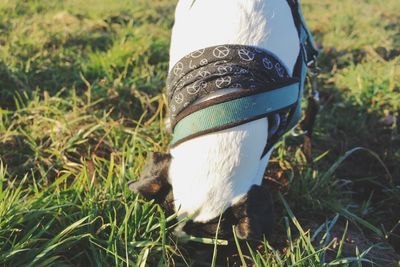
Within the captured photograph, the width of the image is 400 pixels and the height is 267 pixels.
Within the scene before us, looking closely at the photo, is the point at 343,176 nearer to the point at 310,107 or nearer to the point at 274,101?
the point at 310,107

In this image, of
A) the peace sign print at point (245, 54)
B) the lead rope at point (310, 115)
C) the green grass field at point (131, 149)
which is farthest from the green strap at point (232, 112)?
the lead rope at point (310, 115)

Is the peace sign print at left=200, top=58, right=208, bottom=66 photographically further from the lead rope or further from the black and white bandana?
the lead rope

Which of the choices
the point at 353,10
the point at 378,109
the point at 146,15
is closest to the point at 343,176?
the point at 378,109

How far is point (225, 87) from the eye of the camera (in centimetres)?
134

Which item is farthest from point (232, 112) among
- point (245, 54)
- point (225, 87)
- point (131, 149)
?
point (131, 149)

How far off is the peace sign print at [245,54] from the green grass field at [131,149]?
59 cm

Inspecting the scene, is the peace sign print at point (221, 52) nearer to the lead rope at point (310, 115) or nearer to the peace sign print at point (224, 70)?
the peace sign print at point (224, 70)

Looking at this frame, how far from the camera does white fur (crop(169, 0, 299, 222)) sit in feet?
4.44

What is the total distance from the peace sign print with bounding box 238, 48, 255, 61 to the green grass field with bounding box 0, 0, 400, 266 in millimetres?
592

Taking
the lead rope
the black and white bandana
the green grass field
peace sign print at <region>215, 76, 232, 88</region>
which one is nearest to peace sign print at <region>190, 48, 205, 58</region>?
the black and white bandana

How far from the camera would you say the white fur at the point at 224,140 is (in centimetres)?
135

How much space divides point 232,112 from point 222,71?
0.41 feet

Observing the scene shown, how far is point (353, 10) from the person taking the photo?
14.2 feet

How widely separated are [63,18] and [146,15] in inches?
26.9
